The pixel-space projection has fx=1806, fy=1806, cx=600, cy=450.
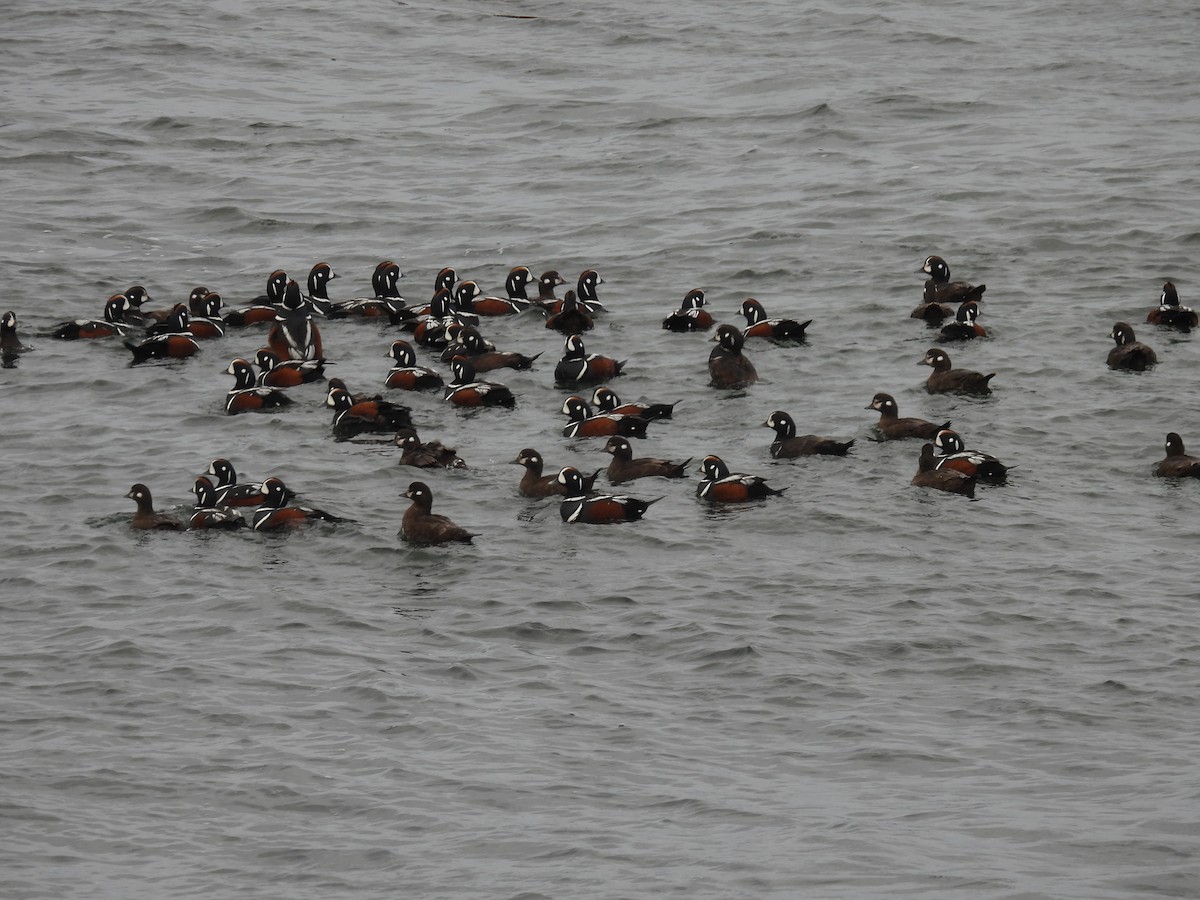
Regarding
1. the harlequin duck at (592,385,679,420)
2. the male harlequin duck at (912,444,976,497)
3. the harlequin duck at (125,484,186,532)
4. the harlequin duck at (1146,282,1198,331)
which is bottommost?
the harlequin duck at (125,484,186,532)

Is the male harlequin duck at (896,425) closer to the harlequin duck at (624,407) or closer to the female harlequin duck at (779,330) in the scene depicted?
the harlequin duck at (624,407)

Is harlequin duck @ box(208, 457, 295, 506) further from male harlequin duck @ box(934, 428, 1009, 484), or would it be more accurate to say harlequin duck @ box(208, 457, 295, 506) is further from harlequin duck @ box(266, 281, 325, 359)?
male harlequin duck @ box(934, 428, 1009, 484)

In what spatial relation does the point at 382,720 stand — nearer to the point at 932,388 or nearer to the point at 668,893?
the point at 668,893

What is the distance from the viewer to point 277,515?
16438 millimetres

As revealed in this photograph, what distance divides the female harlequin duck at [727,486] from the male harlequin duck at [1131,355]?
5522mm

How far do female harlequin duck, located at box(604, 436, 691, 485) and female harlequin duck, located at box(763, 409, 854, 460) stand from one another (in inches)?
38.0

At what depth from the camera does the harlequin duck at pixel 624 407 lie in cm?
1966

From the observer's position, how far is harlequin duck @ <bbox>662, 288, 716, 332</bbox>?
2291cm

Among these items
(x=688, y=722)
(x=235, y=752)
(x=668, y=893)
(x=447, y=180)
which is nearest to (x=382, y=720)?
(x=235, y=752)

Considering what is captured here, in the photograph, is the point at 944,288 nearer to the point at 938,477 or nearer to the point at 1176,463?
the point at 1176,463

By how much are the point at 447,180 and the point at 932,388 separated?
13.7 metres

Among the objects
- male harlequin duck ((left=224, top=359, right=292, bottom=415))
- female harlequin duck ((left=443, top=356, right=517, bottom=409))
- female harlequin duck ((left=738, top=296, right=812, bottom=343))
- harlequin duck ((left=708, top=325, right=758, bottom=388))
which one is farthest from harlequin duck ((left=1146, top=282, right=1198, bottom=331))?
male harlequin duck ((left=224, top=359, right=292, bottom=415))

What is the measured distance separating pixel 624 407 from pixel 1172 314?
733cm

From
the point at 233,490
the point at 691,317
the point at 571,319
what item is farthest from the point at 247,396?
the point at 691,317
